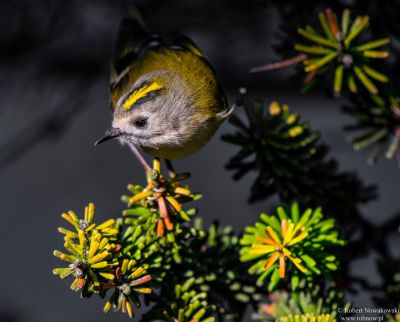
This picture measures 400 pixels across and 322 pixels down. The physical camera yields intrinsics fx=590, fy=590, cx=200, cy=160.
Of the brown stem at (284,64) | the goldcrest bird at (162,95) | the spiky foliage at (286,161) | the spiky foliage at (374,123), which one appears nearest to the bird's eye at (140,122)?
the goldcrest bird at (162,95)

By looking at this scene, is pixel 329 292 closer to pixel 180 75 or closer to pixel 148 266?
pixel 148 266

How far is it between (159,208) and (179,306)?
0.69 feet

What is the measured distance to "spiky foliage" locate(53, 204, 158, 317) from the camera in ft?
3.42

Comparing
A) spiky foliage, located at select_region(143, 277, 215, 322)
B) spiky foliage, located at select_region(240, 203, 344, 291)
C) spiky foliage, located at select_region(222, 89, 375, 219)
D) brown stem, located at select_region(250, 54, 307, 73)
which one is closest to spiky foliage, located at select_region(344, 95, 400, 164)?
spiky foliage, located at select_region(222, 89, 375, 219)

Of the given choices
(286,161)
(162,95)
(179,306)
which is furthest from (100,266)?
(162,95)

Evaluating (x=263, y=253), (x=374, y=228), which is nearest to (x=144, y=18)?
(x=374, y=228)

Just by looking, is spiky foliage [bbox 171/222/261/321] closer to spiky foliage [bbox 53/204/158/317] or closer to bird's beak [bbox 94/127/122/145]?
spiky foliage [bbox 53/204/158/317]

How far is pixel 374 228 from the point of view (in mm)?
1640

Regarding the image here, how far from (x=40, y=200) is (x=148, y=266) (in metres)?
1.32

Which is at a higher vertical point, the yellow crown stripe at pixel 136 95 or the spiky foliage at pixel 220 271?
the yellow crown stripe at pixel 136 95

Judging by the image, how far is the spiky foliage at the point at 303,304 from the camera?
1.25 m

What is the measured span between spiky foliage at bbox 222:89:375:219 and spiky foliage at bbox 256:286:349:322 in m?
0.25

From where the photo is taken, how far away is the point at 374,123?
1.51 m

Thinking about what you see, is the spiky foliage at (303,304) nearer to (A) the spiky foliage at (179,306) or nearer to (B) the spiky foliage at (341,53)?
(A) the spiky foliage at (179,306)
